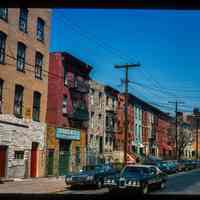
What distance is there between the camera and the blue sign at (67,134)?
131ft

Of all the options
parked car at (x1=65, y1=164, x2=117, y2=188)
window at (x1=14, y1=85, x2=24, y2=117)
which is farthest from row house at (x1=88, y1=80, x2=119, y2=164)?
parked car at (x1=65, y1=164, x2=117, y2=188)

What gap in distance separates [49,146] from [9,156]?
7224 millimetres

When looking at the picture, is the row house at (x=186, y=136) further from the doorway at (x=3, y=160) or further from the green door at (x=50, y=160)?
the doorway at (x=3, y=160)

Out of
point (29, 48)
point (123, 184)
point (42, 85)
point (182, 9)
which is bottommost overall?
point (123, 184)

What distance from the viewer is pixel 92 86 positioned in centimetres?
5269

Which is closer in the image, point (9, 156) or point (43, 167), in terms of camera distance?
point (9, 156)

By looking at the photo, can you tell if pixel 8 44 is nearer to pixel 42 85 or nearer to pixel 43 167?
pixel 42 85

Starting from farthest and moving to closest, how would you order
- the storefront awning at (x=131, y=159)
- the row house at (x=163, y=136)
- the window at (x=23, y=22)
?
1. the row house at (x=163, y=136)
2. the storefront awning at (x=131, y=159)
3. the window at (x=23, y=22)

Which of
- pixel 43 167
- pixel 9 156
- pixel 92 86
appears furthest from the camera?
pixel 92 86

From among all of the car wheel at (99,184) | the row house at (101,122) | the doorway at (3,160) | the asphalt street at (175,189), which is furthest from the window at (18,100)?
the row house at (101,122)

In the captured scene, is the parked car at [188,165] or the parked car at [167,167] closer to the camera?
the parked car at [167,167]

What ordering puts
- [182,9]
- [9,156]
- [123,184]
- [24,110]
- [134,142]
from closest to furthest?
[182,9] → [123,184] → [9,156] → [24,110] → [134,142]

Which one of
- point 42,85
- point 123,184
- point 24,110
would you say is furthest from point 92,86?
point 123,184

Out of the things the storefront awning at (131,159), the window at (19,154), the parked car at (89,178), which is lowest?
the parked car at (89,178)
